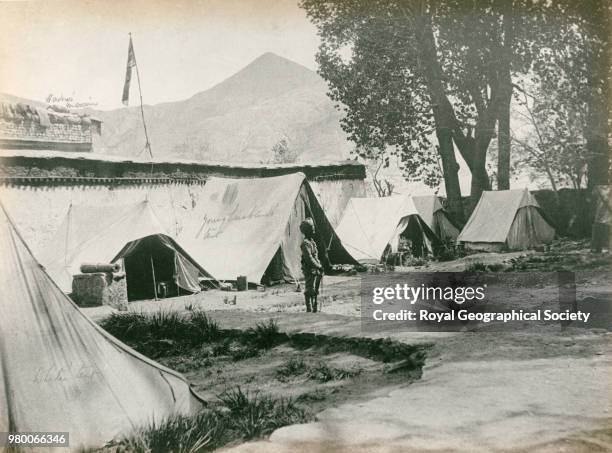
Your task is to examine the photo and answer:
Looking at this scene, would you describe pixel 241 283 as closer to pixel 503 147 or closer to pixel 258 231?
pixel 258 231

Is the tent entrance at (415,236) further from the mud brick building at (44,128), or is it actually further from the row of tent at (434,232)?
the mud brick building at (44,128)

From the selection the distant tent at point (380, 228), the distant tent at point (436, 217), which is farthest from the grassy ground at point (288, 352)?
the distant tent at point (436, 217)

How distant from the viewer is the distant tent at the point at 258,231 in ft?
31.9

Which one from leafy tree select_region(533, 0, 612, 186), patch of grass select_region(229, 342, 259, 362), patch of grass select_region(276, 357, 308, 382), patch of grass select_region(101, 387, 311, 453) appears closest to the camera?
patch of grass select_region(101, 387, 311, 453)

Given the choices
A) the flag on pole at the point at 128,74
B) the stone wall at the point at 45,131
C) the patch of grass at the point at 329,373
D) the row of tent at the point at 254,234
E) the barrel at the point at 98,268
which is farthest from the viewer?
the row of tent at the point at 254,234

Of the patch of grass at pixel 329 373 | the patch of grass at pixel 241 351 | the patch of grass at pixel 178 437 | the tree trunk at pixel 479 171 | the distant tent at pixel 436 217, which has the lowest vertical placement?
the patch of grass at pixel 178 437

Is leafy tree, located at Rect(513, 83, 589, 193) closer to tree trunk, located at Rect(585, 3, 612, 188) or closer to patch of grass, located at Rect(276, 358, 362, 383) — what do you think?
tree trunk, located at Rect(585, 3, 612, 188)

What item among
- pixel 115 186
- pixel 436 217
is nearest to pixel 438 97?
pixel 115 186

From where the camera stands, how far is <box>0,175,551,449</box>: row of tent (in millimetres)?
4242

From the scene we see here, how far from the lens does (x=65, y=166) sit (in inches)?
380

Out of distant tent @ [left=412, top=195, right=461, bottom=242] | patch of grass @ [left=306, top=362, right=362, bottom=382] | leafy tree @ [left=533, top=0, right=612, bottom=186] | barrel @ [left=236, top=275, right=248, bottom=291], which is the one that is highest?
leafy tree @ [left=533, top=0, right=612, bottom=186]

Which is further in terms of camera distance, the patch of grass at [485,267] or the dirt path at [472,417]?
the patch of grass at [485,267]

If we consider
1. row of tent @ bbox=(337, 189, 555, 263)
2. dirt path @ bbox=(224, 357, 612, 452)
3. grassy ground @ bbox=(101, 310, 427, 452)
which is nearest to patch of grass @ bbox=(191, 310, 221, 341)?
grassy ground @ bbox=(101, 310, 427, 452)

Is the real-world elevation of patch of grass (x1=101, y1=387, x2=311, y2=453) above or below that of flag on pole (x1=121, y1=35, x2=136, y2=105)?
below
